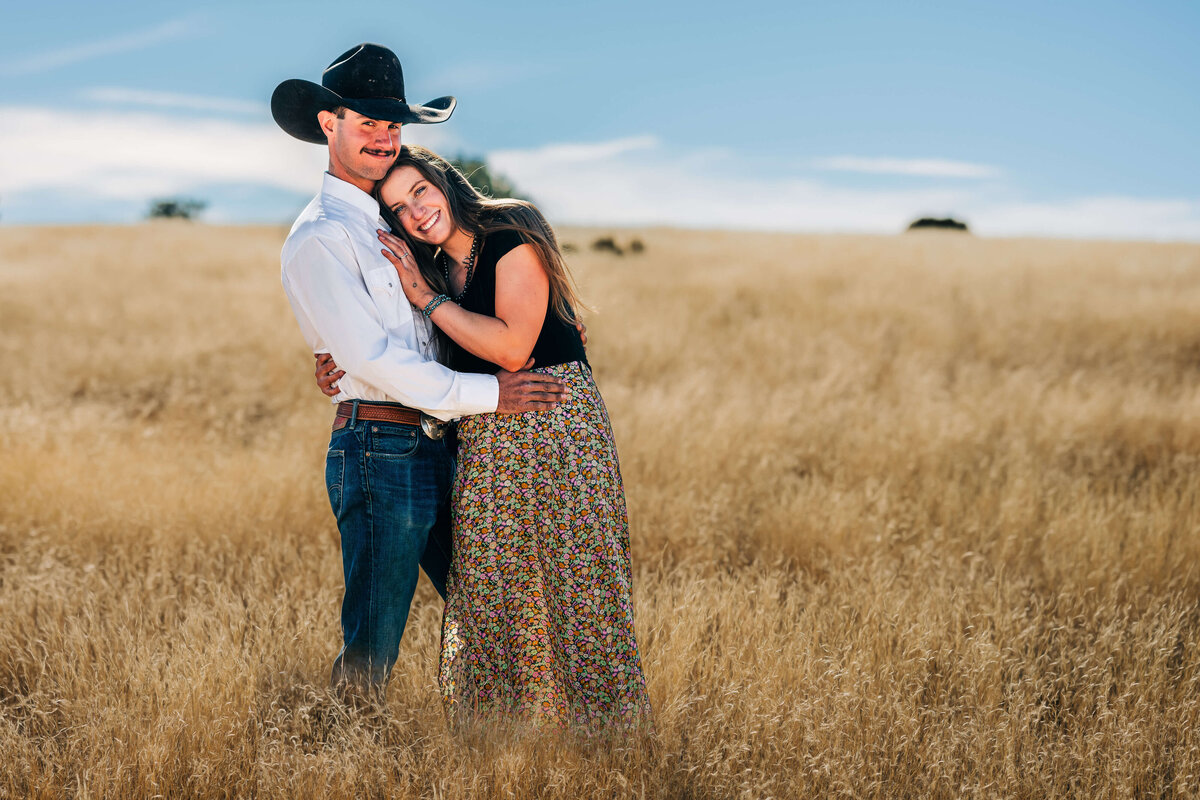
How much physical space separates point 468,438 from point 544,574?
54 cm

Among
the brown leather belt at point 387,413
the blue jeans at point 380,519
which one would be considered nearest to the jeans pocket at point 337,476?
the blue jeans at point 380,519

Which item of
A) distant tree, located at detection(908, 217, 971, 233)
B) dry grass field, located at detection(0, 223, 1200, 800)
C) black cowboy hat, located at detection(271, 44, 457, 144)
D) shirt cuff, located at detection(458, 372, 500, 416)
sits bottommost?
dry grass field, located at detection(0, 223, 1200, 800)

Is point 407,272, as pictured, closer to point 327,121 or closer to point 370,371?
point 370,371

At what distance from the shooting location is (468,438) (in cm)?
264

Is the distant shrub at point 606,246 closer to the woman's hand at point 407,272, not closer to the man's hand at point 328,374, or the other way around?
the man's hand at point 328,374

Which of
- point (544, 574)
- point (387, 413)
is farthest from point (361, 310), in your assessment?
point (544, 574)

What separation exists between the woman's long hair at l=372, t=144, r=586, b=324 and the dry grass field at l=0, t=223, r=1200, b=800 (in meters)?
1.54

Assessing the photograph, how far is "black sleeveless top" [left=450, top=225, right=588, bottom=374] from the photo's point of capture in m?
2.60

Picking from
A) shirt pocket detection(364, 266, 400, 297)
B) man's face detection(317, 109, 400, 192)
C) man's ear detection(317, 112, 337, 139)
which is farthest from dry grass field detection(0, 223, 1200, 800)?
man's ear detection(317, 112, 337, 139)

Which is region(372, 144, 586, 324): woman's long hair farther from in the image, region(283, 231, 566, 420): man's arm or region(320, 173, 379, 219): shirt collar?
region(283, 231, 566, 420): man's arm

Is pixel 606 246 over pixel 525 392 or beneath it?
over

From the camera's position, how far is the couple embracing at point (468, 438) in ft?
8.36

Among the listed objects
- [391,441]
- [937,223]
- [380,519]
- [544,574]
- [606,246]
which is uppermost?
[937,223]

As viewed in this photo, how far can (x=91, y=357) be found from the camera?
921cm
